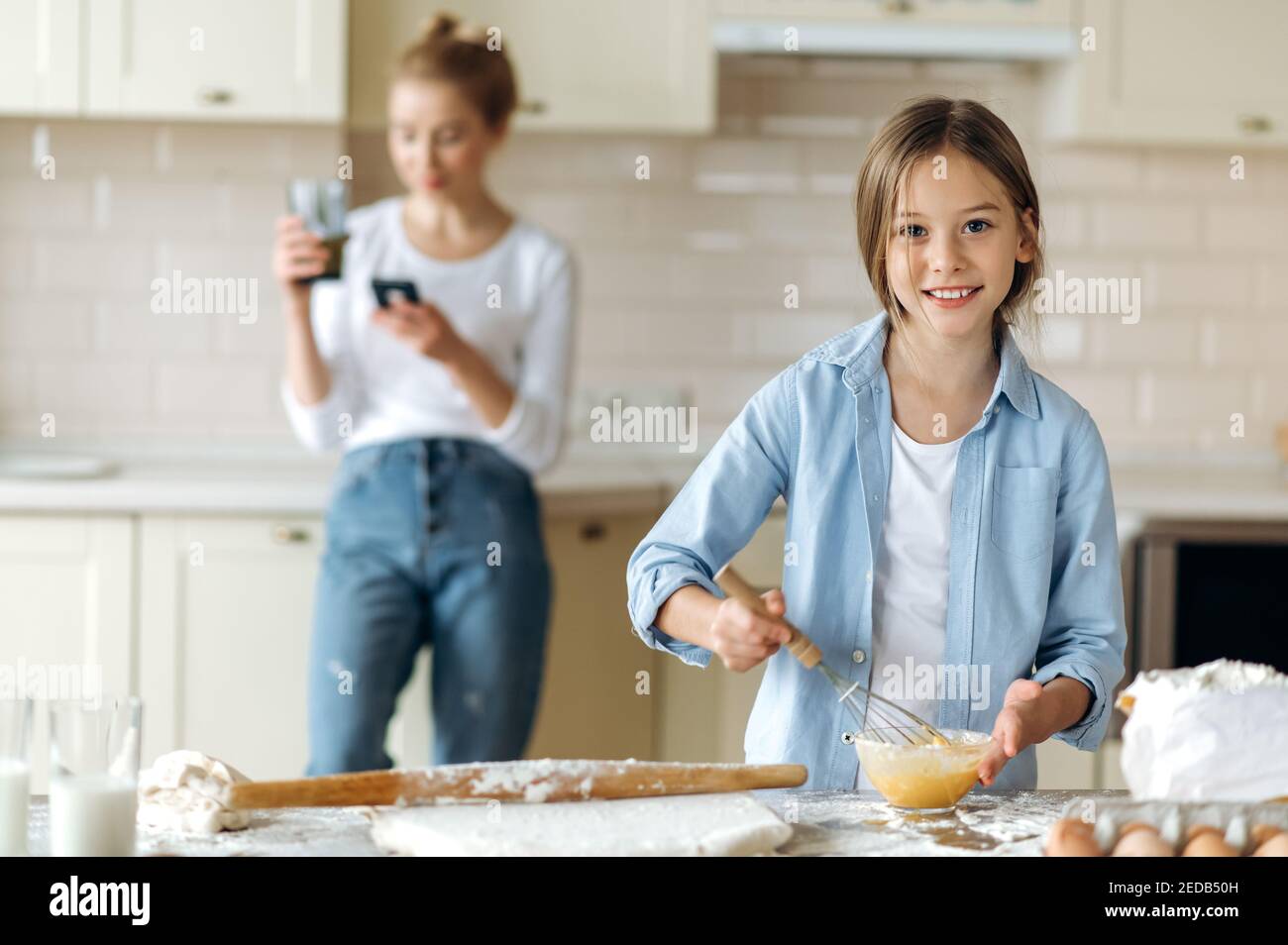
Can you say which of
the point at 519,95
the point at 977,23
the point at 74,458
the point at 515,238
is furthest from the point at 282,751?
the point at 977,23

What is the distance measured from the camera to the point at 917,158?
1.29 metres

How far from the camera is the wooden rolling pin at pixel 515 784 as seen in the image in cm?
112

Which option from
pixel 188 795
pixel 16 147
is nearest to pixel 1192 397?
pixel 16 147

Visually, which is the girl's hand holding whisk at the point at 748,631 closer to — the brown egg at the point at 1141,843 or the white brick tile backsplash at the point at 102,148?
the brown egg at the point at 1141,843

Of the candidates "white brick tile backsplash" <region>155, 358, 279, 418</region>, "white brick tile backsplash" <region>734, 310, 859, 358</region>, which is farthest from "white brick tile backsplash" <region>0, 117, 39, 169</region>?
"white brick tile backsplash" <region>734, 310, 859, 358</region>

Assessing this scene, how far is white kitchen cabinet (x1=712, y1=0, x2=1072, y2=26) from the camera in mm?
2896

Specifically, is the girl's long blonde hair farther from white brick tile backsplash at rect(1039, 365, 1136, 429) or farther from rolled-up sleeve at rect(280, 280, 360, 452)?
white brick tile backsplash at rect(1039, 365, 1136, 429)

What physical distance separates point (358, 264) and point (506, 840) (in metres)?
1.57

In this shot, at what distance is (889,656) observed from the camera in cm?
135

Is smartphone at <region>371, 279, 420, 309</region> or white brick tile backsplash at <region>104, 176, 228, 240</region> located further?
white brick tile backsplash at <region>104, 176, 228, 240</region>

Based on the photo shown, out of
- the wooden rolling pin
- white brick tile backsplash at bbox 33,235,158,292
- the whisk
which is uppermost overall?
white brick tile backsplash at bbox 33,235,158,292

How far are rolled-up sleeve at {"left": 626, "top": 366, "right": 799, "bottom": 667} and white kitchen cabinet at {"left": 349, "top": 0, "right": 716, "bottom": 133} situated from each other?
1704mm

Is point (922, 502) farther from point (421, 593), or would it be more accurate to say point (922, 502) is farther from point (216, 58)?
point (216, 58)
